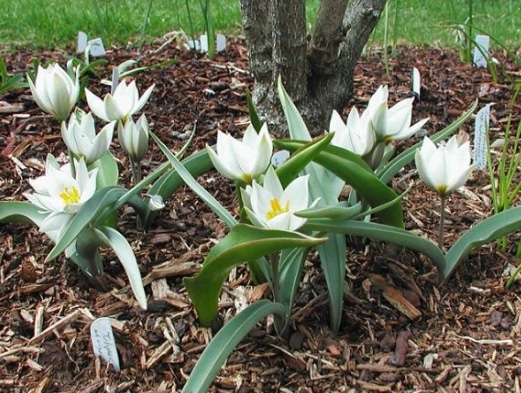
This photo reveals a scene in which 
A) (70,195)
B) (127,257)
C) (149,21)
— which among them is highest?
(149,21)

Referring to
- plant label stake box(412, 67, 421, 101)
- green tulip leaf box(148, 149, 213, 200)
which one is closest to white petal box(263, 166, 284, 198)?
green tulip leaf box(148, 149, 213, 200)

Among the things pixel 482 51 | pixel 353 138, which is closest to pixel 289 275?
pixel 353 138

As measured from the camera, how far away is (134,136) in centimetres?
179

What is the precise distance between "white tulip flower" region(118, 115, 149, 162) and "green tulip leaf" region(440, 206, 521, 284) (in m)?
0.83

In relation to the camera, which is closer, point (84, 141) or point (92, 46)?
point (84, 141)

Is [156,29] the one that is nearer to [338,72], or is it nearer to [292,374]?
[338,72]

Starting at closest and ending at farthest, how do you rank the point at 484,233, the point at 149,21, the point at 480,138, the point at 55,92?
the point at 484,233 → the point at 55,92 → the point at 480,138 → the point at 149,21

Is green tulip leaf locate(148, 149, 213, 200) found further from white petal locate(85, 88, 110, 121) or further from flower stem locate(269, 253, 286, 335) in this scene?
flower stem locate(269, 253, 286, 335)

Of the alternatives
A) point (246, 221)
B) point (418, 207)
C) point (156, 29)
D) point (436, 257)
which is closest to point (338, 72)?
point (418, 207)

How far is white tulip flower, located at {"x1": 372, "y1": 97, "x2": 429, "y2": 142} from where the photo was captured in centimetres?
156

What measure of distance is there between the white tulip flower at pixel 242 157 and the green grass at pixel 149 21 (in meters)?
2.17

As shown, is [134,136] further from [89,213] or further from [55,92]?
[89,213]

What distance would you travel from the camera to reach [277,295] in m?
1.52

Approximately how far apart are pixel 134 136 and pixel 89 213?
35cm
